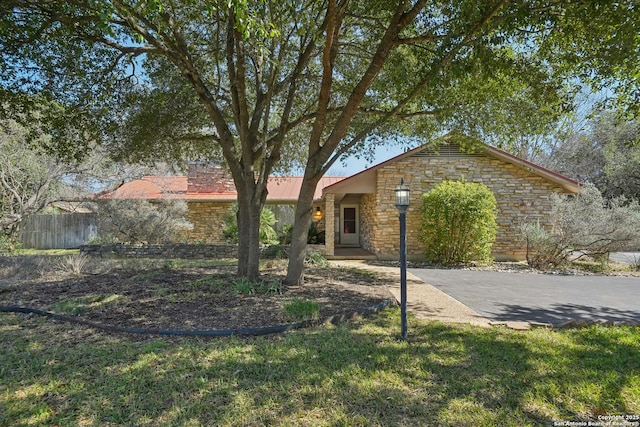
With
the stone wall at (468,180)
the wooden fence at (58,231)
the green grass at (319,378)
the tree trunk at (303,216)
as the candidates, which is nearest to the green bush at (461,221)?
the stone wall at (468,180)

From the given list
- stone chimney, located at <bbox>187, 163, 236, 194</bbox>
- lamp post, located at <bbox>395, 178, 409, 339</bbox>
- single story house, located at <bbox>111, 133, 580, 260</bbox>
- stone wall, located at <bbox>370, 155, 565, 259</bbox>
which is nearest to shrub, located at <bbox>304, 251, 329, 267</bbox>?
single story house, located at <bbox>111, 133, 580, 260</bbox>

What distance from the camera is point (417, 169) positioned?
1266 centimetres

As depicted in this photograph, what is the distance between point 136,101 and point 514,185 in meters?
12.5

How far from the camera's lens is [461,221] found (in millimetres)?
11188

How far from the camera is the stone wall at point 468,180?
1256cm

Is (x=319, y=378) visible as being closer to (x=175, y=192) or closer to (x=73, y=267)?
(x=73, y=267)

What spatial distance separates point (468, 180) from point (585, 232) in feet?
12.7

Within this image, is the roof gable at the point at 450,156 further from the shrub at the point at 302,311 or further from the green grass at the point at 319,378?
the green grass at the point at 319,378

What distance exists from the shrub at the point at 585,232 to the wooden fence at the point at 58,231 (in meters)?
19.0

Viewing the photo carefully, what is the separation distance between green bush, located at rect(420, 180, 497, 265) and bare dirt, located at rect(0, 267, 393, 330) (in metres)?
4.29

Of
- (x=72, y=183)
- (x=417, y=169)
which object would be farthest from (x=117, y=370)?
(x=72, y=183)

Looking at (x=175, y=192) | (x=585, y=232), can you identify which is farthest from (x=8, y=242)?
(x=585, y=232)

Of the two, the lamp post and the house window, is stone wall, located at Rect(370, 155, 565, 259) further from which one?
the lamp post

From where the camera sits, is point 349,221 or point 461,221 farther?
point 349,221
